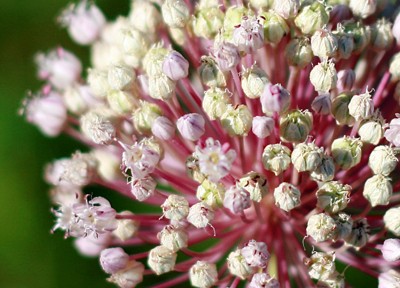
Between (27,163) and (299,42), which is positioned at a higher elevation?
(27,163)

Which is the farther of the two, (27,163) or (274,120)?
(27,163)

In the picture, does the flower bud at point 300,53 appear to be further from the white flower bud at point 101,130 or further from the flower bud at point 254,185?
the white flower bud at point 101,130

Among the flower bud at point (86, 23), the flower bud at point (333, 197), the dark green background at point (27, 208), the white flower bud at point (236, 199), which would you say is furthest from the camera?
the dark green background at point (27, 208)

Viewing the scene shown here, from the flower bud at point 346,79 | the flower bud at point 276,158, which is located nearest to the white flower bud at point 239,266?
the flower bud at point 276,158

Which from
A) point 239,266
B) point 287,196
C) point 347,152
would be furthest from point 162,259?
point 347,152

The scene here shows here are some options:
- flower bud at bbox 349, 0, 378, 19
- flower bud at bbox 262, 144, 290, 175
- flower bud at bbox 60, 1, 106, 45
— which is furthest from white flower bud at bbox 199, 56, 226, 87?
flower bud at bbox 60, 1, 106, 45

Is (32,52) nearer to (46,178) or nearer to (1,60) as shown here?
(1,60)

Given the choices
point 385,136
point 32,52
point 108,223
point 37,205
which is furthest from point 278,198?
point 32,52

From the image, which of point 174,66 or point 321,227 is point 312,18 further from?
point 321,227
